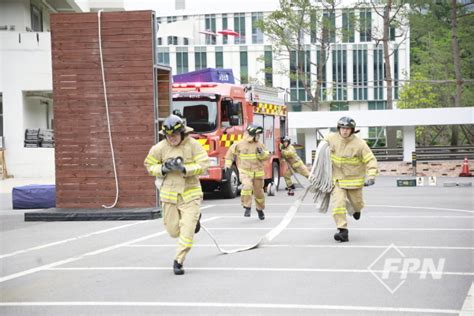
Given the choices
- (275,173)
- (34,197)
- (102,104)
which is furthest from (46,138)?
(102,104)

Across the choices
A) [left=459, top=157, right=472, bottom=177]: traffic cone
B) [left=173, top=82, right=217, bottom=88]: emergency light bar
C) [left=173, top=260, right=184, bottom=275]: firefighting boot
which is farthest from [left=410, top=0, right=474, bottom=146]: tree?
[left=173, top=260, right=184, bottom=275]: firefighting boot

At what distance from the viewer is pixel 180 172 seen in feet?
31.3

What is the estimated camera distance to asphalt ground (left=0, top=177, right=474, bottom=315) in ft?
23.9

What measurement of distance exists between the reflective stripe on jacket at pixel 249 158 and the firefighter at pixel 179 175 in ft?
20.2

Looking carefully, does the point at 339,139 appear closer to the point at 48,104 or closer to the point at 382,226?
the point at 382,226

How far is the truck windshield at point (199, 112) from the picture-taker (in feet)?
68.8

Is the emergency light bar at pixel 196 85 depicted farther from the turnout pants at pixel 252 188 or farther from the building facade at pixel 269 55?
the building facade at pixel 269 55

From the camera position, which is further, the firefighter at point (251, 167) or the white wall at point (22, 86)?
the white wall at point (22, 86)

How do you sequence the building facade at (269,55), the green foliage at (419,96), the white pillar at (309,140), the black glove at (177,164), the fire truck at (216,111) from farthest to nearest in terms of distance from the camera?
the building facade at (269,55) < the green foliage at (419,96) < the white pillar at (309,140) < the fire truck at (216,111) < the black glove at (177,164)

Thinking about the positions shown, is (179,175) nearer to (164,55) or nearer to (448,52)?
(448,52)

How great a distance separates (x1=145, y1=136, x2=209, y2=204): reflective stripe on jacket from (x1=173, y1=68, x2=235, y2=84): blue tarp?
12.6 meters

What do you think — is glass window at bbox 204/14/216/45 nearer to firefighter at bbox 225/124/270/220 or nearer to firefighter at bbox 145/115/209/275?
firefighter at bbox 225/124/270/220

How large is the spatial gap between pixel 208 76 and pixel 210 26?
6827cm

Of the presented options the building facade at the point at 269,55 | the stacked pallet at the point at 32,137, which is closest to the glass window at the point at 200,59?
the building facade at the point at 269,55
